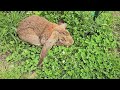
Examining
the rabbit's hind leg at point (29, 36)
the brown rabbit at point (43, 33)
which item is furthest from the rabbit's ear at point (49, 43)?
the rabbit's hind leg at point (29, 36)

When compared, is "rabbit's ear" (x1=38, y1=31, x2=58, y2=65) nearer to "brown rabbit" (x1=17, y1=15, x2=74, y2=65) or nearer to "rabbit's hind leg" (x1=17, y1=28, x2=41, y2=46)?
"brown rabbit" (x1=17, y1=15, x2=74, y2=65)

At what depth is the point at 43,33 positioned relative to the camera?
15.9 feet

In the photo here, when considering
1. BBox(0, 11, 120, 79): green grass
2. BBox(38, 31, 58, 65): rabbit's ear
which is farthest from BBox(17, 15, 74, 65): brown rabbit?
BBox(0, 11, 120, 79): green grass

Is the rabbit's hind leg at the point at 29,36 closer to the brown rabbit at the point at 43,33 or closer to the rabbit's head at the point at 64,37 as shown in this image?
the brown rabbit at the point at 43,33

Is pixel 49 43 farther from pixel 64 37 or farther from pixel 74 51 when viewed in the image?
pixel 74 51

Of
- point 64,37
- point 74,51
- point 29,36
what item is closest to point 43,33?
point 29,36

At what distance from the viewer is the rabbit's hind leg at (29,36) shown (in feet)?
15.8

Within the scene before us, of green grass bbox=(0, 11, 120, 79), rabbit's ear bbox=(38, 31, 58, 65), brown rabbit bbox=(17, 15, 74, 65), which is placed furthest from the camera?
brown rabbit bbox=(17, 15, 74, 65)

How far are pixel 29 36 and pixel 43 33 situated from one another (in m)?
0.23

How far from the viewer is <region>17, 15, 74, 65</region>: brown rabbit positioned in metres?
4.72

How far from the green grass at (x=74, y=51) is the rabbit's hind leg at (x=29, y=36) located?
87 millimetres
